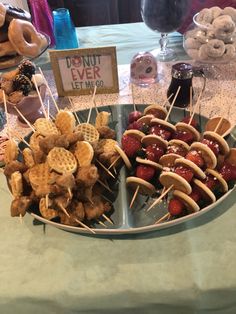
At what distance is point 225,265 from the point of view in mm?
720

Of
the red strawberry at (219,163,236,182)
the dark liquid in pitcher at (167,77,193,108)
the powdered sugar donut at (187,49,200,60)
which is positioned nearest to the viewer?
the red strawberry at (219,163,236,182)

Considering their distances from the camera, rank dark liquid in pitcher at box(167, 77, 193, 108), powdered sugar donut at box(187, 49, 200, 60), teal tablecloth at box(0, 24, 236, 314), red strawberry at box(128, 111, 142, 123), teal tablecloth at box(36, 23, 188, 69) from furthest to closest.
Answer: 1. teal tablecloth at box(36, 23, 188, 69)
2. powdered sugar donut at box(187, 49, 200, 60)
3. dark liquid in pitcher at box(167, 77, 193, 108)
4. red strawberry at box(128, 111, 142, 123)
5. teal tablecloth at box(0, 24, 236, 314)

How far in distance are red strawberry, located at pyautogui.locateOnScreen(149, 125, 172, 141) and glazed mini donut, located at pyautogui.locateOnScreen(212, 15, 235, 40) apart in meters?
0.64

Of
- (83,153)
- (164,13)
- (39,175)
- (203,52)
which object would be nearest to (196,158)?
(83,153)

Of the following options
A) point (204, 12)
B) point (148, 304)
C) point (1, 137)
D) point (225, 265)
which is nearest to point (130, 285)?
point (148, 304)

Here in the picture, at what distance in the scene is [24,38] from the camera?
1.31 m

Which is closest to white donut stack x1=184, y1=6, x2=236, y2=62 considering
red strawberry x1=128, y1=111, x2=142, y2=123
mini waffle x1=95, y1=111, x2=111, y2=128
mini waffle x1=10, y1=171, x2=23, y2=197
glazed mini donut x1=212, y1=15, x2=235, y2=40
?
glazed mini donut x1=212, y1=15, x2=235, y2=40

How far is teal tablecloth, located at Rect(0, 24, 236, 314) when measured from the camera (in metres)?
0.69

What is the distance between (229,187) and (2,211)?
61 centimetres

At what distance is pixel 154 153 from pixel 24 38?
809mm

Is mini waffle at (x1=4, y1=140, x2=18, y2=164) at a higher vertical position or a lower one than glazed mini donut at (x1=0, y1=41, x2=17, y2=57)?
lower

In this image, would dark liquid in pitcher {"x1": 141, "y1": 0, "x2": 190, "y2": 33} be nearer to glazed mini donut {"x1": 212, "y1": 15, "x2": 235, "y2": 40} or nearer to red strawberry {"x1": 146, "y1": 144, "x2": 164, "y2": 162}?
glazed mini donut {"x1": 212, "y1": 15, "x2": 235, "y2": 40}

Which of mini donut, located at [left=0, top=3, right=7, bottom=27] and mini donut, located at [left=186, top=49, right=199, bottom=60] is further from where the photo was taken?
mini donut, located at [left=186, top=49, right=199, bottom=60]

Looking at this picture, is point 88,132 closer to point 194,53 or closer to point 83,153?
point 83,153
